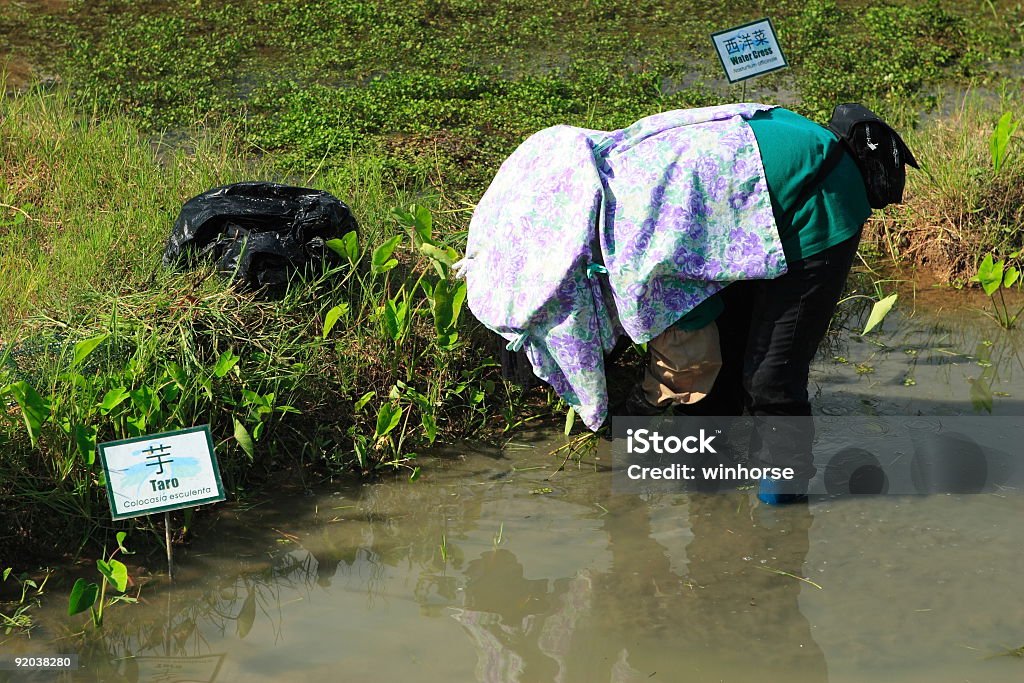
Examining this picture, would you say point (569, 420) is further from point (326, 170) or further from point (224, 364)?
point (326, 170)

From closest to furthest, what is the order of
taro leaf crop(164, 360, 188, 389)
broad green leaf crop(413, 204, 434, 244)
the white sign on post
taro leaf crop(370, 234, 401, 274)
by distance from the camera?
taro leaf crop(164, 360, 188, 389), taro leaf crop(370, 234, 401, 274), broad green leaf crop(413, 204, 434, 244), the white sign on post

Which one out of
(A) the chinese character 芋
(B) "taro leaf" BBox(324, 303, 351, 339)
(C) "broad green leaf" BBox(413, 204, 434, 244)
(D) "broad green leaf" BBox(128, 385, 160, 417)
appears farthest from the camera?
(C) "broad green leaf" BBox(413, 204, 434, 244)

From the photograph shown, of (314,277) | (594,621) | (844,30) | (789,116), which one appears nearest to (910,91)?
(844,30)

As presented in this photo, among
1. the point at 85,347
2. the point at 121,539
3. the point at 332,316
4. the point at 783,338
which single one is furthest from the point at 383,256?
the point at 783,338

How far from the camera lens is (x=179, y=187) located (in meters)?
4.83

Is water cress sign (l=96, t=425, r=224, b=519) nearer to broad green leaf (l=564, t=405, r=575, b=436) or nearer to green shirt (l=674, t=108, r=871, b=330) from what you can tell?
broad green leaf (l=564, t=405, r=575, b=436)

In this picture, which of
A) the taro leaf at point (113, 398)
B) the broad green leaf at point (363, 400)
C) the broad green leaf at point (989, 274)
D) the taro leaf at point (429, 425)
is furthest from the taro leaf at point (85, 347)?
the broad green leaf at point (989, 274)

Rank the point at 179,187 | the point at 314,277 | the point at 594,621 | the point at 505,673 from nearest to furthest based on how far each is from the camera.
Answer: the point at 505,673 < the point at 594,621 < the point at 314,277 < the point at 179,187

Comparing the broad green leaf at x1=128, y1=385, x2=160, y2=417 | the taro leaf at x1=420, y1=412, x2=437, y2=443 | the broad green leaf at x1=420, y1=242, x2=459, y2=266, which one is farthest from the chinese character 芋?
the broad green leaf at x1=420, y1=242, x2=459, y2=266

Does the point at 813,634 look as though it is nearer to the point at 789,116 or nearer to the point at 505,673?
the point at 505,673

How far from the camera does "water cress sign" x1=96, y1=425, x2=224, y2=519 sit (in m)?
2.99

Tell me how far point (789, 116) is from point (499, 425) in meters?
1.50

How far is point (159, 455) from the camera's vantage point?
302 cm

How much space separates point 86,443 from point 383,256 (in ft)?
3.76
